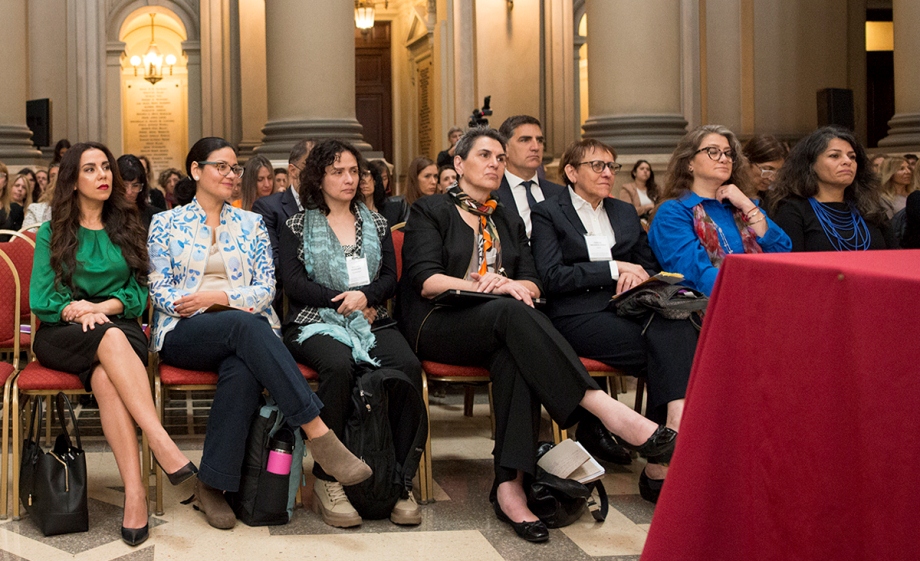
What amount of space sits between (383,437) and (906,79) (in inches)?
274

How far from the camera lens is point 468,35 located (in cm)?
1412

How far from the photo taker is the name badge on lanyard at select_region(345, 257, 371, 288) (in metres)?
4.36

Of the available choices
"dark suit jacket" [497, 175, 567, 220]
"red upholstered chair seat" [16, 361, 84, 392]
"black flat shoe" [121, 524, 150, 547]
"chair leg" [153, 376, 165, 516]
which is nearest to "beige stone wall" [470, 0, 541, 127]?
"dark suit jacket" [497, 175, 567, 220]

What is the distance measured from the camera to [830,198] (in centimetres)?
491

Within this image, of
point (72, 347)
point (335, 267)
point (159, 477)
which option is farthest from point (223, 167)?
point (159, 477)

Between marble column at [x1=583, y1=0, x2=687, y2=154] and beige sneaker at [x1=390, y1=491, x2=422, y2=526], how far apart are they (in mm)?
4843

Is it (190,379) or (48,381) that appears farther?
(190,379)

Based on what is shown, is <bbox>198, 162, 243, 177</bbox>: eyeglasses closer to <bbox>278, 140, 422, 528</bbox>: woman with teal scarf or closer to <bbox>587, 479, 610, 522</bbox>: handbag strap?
<bbox>278, 140, 422, 528</bbox>: woman with teal scarf

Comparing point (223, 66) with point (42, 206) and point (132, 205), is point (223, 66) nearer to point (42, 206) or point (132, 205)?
point (42, 206)

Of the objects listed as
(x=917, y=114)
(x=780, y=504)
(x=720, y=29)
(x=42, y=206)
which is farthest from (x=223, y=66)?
(x=780, y=504)

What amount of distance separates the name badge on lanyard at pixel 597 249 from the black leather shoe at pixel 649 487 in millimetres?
958

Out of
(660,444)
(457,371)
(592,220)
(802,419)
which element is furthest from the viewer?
(592,220)

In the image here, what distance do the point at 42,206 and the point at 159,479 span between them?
163 inches

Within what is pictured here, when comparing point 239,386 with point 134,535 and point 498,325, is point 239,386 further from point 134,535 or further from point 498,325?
point 498,325
